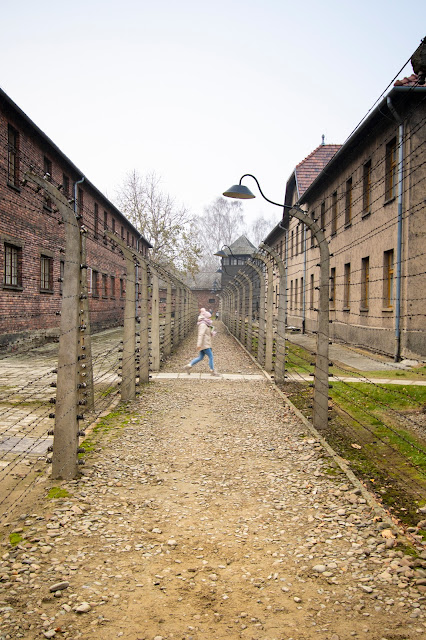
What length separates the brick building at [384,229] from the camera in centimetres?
1496

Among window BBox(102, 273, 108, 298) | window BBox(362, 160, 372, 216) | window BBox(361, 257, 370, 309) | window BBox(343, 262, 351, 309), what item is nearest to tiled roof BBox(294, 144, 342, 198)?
window BBox(343, 262, 351, 309)

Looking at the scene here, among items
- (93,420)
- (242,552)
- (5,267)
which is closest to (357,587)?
(242,552)

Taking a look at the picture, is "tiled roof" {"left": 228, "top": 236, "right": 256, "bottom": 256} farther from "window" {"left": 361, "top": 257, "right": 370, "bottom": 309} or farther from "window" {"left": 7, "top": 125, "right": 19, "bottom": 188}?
"window" {"left": 7, "top": 125, "right": 19, "bottom": 188}

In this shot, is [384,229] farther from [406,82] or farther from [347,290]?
[347,290]

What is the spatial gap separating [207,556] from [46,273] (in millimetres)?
18710

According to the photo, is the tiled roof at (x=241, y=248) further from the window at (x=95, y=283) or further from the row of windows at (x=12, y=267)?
the row of windows at (x=12, y=267)

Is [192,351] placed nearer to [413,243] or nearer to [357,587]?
[413,243]

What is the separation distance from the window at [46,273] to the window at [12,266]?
2.13m

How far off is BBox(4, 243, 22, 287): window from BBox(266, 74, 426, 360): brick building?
855cm

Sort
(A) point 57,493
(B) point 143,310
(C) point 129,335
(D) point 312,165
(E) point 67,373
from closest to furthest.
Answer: (A) point 57,493 → (E) point 67,373 → (C) point 129,335 → (B) point 143,310 → (D) point 312,165

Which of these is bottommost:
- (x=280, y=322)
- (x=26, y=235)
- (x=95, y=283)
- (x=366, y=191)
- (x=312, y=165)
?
(x=280, y=322)

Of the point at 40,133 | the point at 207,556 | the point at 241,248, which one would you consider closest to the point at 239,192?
the point at 207,556

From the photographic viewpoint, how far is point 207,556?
12.3ft

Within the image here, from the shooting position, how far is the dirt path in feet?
9.66
